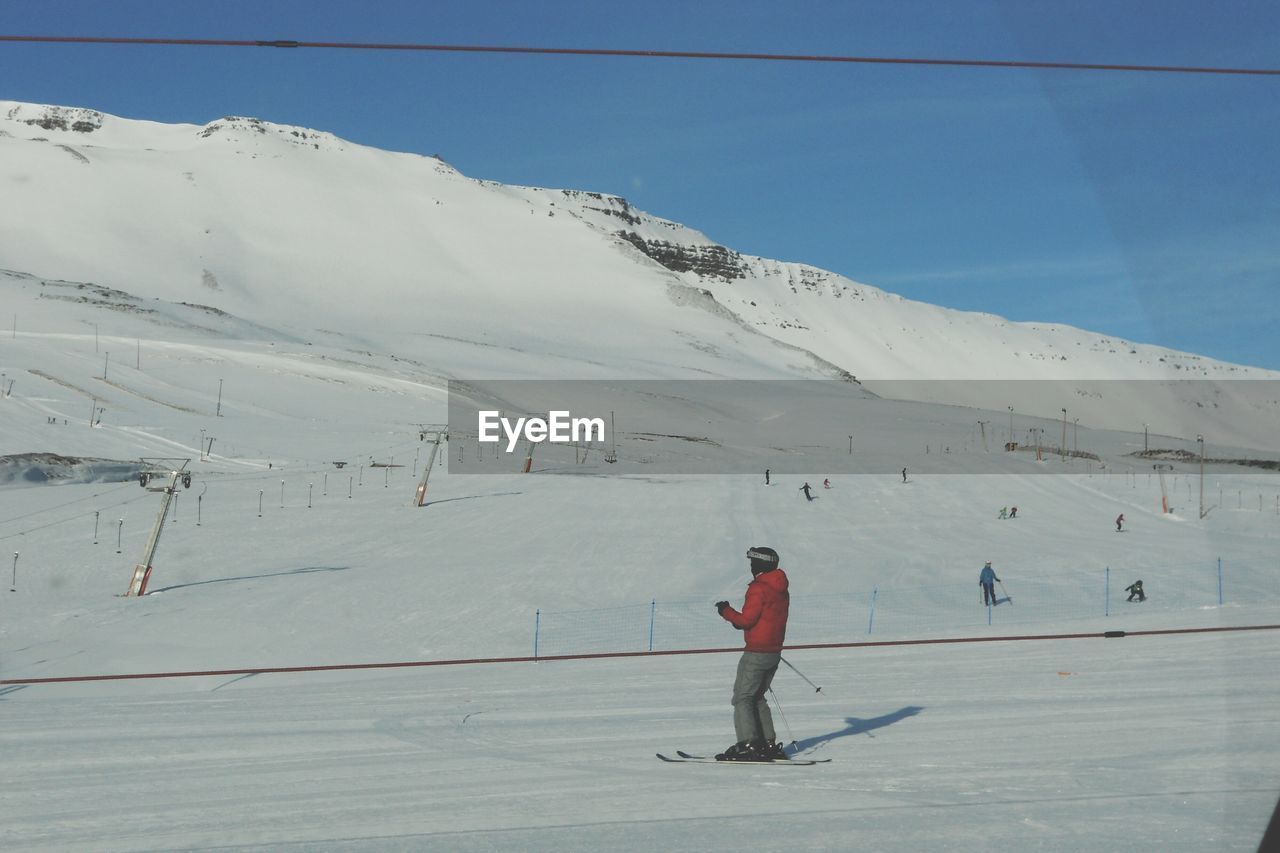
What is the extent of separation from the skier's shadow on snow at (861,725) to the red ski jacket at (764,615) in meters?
0.98

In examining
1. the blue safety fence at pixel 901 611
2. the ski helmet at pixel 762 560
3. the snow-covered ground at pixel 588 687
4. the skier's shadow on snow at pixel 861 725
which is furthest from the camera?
the blue safety fence at pixel 901 611

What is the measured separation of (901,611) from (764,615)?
17126 millimetres

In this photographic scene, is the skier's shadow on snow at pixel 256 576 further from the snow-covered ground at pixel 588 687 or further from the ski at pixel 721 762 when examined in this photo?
the ski at pixel 721 762

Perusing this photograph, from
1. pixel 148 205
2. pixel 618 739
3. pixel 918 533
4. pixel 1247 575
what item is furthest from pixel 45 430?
pixel 148 205

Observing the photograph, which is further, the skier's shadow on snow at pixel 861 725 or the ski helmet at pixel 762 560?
the skier's shadow on snow at pixel 861 725

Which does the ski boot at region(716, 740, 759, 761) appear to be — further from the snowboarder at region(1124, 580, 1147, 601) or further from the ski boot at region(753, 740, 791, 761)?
the snowboarder at region(1124, 580, 1147, 601)

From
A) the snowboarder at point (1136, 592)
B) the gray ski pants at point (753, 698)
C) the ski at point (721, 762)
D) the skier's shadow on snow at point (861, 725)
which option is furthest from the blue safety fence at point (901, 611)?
the gray ski pants at point (753, 698)

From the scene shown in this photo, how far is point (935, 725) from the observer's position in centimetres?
916

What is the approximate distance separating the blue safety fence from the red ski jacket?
32.6 ft

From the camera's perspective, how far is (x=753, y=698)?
7.93 m

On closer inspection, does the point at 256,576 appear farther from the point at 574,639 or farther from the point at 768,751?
the point at 768,751

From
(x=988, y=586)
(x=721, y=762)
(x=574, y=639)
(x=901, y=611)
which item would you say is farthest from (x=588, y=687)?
(x=988, y=586)

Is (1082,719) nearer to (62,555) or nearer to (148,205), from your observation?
(62,555)

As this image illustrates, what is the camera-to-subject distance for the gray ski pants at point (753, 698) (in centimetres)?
789
